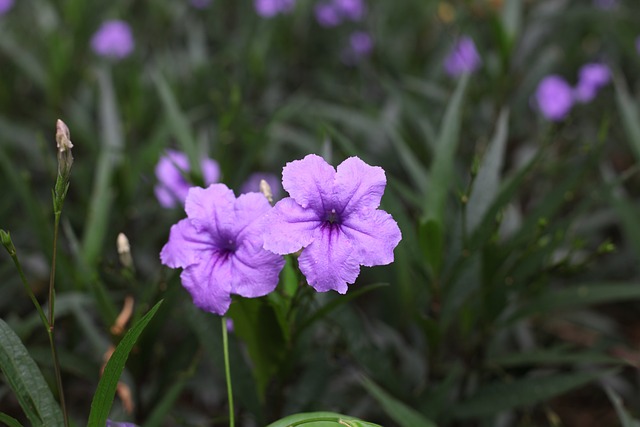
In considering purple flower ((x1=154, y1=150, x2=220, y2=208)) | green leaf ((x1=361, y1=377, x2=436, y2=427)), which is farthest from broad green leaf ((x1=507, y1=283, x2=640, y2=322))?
purple flower ((x1=154, y1=150, x2=220, y2=208))

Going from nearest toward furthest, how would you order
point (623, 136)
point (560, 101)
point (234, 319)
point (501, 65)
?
point (234, 319) → point (501, 65) → point (560, 101) → point (623, 136)

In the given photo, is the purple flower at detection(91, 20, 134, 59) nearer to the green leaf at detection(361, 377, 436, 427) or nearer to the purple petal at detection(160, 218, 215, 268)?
the purple petal at detection(160, 218, 215, 268)

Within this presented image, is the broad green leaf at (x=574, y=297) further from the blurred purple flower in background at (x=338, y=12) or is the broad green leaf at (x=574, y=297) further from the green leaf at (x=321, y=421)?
the blurred purple flower in background at (x=338, y=12)

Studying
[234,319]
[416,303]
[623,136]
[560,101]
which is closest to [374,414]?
[416,303]

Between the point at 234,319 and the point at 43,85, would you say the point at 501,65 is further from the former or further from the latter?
the point at 43,85

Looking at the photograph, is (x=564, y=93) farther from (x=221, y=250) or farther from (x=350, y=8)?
(x=221, y=250)

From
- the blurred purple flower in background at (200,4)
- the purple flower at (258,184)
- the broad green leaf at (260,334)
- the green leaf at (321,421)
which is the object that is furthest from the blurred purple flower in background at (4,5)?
the green leaf at (321,421)
